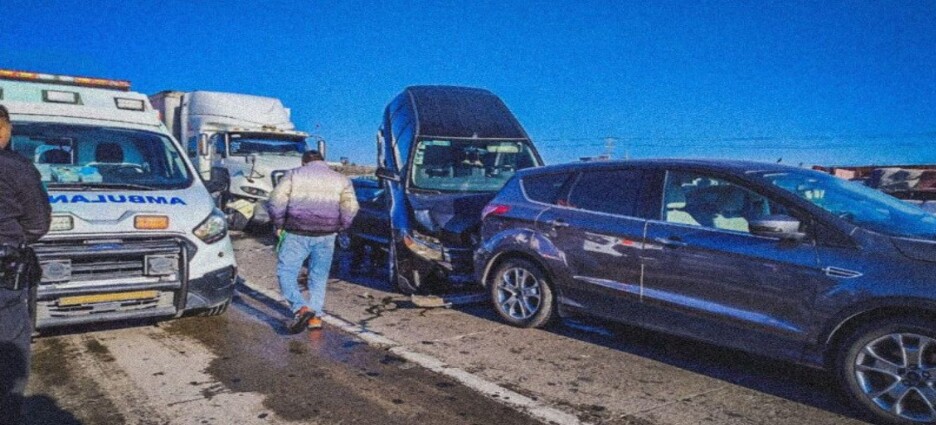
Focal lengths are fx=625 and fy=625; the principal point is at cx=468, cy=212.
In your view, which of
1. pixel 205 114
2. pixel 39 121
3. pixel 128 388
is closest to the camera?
pixel 128 388

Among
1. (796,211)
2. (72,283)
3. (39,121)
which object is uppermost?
(39,121)

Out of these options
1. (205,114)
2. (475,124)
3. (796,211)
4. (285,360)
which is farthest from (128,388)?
(205,114)

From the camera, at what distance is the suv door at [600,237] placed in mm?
4883

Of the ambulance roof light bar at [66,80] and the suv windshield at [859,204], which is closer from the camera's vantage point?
the suv windshield at [859,204]

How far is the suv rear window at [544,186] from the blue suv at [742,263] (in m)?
0.01

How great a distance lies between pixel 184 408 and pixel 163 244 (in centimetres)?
175

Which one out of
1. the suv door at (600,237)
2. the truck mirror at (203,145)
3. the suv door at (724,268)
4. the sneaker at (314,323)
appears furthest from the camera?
the truck mirror at (203,145)

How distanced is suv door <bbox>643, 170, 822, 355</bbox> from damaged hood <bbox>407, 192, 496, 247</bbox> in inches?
95.2

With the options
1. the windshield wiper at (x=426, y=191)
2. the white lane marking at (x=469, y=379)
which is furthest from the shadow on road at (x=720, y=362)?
the windshield wiper at (x=426, y=191)

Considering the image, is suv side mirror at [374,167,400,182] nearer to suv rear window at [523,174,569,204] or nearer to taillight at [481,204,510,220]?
taillight at [481,204,510,220]

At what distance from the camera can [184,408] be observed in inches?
145

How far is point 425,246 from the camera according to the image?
6645 millimetres

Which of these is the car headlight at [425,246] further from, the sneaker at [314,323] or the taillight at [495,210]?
the sneaker at [314,323]

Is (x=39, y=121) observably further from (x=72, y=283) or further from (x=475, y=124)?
(x=475, y=124)
